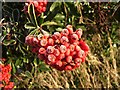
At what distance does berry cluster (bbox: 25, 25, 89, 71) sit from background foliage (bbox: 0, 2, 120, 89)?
0.19m

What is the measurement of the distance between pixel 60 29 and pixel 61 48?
19.5 inches

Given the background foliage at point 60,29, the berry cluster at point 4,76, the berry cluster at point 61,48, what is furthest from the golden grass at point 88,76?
the berry cluster at point 61,48

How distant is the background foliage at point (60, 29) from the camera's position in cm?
183

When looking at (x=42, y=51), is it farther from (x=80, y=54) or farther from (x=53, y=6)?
(x=53, y=6)

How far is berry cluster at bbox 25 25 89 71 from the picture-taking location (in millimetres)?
1377

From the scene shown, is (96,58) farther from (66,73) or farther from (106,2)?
(106,2)

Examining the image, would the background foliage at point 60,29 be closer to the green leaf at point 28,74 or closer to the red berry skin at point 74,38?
the green leaf at point 28,74

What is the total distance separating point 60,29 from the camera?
6.06 feet

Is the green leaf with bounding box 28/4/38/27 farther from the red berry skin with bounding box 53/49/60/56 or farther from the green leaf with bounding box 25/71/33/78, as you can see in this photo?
the green leaf with bounding box 25/71/33/78

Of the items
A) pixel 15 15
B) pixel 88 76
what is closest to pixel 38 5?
pixel 15 15

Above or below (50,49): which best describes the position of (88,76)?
below

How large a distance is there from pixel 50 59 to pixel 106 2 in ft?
3.00

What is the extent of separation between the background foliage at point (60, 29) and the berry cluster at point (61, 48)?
19 centimetres

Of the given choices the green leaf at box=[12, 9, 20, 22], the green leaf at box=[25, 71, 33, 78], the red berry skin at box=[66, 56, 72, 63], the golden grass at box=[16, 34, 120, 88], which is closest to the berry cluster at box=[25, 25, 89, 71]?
the red berry skin at box=[66, 56, 72, 63]
